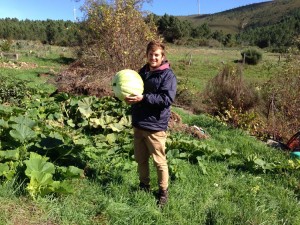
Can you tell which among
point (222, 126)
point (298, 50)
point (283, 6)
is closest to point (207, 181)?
point (222, 126)

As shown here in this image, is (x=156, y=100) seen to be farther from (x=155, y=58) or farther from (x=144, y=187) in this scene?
(x=144, y=187)

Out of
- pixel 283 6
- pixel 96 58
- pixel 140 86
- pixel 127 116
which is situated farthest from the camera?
pixel 283 6

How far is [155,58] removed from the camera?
3.72m

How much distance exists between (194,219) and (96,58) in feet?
30.5

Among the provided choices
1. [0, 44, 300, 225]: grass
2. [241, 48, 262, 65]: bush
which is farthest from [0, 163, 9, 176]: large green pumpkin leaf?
[241, 48, 262, 65]: bush

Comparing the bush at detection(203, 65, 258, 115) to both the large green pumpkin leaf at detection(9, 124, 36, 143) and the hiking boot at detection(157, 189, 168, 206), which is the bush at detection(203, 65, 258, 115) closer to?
the hiking boot at detection(157, 189, 168, 206)

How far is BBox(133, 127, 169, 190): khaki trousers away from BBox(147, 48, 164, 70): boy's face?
715 mm

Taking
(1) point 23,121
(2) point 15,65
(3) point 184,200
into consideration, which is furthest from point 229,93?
(2) point 15,65

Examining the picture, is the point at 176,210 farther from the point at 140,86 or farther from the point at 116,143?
the point at 116,143

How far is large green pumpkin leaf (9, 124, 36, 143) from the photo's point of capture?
4.25 m

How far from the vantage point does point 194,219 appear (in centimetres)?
381

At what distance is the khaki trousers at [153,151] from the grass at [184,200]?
0.82 ft

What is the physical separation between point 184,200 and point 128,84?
150 centimetres

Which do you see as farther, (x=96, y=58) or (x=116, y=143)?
(x=96, y=58)
